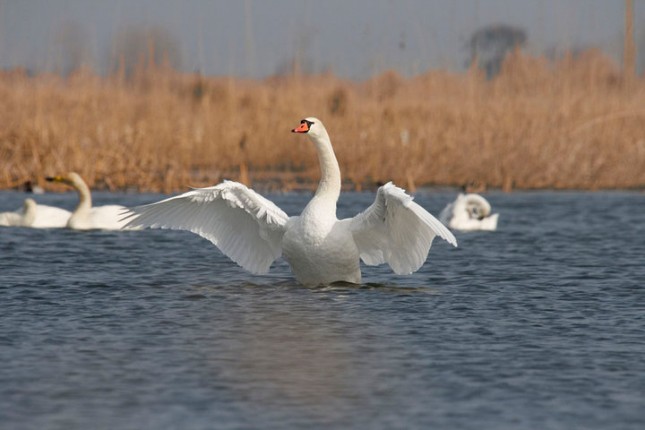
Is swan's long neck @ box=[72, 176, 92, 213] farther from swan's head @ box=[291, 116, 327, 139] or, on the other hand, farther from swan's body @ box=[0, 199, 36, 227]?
swan's head @ box=[291, 116, 327, 139]

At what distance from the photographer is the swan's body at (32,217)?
15453 mm

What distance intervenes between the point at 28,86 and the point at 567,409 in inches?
665

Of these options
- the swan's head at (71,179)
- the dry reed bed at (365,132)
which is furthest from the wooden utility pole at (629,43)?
the swan's head at (71,179)

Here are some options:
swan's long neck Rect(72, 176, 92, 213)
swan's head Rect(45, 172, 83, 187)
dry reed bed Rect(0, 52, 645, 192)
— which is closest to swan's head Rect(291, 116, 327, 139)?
swan's long neck Rect(72, 176, 92, 213)

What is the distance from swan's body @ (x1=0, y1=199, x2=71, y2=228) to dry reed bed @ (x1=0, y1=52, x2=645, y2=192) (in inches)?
156

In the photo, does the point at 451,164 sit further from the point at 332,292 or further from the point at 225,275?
the point at 332,292

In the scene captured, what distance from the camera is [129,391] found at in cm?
627

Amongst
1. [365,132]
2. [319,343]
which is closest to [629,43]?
[365,132]

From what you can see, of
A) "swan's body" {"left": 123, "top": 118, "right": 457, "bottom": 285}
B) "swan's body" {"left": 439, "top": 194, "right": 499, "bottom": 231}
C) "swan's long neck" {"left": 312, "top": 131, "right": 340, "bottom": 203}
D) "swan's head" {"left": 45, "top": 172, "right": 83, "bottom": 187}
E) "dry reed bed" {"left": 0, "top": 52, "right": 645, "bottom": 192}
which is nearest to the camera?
"swan's body" {"left": 123, "top": 118, "right": 457, "bottom": 285}

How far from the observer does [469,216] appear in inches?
634

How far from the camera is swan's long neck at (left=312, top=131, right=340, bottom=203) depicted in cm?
975

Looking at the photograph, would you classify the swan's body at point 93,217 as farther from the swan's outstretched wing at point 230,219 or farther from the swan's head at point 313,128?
the swan's head at point 313,128

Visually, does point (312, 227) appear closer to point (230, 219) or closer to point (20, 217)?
point (230, 219)

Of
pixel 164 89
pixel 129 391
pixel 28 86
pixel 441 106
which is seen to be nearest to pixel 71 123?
pixel 28 86
